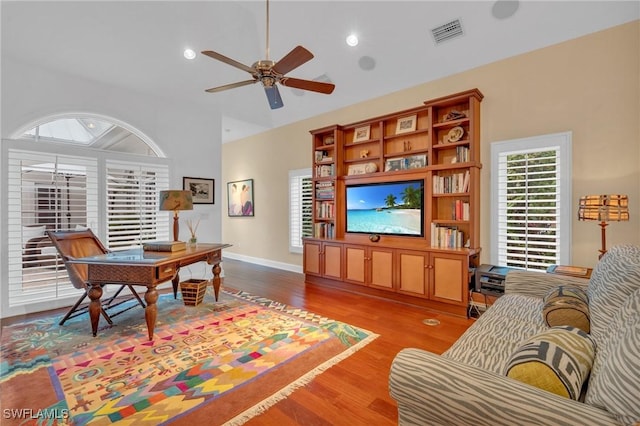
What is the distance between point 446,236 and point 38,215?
5037mm

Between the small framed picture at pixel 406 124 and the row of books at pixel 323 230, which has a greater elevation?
the small framed picture at pixel 406 124

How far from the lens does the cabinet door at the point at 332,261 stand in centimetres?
468

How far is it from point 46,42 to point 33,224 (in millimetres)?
2140

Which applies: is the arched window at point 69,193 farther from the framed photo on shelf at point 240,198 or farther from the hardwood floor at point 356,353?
the framed photo on shelf at point 240,198

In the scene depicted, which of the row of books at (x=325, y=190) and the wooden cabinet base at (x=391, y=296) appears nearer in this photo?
the wooden cabinet base at (x=391, y=296)

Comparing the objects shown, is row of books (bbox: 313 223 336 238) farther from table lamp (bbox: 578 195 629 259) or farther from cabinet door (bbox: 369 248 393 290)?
table lamp (bbox: 578 195 629 259)

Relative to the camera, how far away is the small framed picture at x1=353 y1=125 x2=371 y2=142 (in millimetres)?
4738

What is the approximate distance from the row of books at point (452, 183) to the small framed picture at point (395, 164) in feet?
1.71

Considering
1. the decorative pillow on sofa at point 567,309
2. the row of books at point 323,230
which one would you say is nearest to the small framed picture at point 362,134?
the row of books at point 323,230

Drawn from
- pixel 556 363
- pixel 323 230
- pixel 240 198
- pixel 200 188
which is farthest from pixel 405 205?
pixel 240 198

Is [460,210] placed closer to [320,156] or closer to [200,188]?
[320,156]

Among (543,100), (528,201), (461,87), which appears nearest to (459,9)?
(461,87)

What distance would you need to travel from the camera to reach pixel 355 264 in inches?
176

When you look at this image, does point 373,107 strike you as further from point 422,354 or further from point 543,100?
point 422,354
